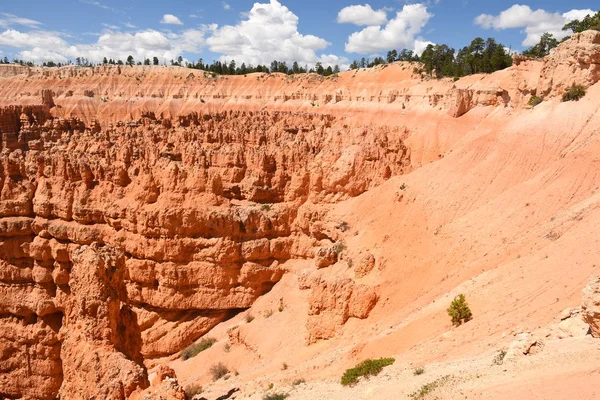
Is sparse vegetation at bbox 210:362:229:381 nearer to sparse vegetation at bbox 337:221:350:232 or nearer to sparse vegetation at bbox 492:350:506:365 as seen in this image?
sparse vegetation at bbox 337:221:350:232

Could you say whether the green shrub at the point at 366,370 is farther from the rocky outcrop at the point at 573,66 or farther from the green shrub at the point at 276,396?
the rocky outcrop at the point at 573,66

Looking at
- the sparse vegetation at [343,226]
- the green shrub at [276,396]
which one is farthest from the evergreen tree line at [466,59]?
the green shrub at [276,396]

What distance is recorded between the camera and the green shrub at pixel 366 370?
39.4ft

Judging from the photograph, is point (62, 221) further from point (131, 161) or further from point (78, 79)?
point (78, 79)

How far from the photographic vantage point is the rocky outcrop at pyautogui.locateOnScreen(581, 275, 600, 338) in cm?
823

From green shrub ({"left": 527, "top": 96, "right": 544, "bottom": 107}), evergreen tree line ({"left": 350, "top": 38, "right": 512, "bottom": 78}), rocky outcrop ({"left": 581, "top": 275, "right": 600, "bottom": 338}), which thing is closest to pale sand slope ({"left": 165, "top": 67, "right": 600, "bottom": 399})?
rocky outcrop ({"left": 581, "top": 275, "right": 600, "bottom": 338})

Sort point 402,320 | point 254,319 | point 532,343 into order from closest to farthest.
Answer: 1. point 532,343
2. point 402,320
3. point 254,319

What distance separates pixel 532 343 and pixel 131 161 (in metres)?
26.0

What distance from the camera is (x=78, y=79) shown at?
8569 centimetres

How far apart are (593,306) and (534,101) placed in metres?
20.9

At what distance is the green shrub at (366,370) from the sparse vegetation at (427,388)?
10.2 ft

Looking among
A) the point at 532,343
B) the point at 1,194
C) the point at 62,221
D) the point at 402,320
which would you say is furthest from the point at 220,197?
the point at 532,343

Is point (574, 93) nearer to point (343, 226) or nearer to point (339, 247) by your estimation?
point (343, 226)

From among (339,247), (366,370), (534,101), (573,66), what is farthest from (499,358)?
(573,66)
